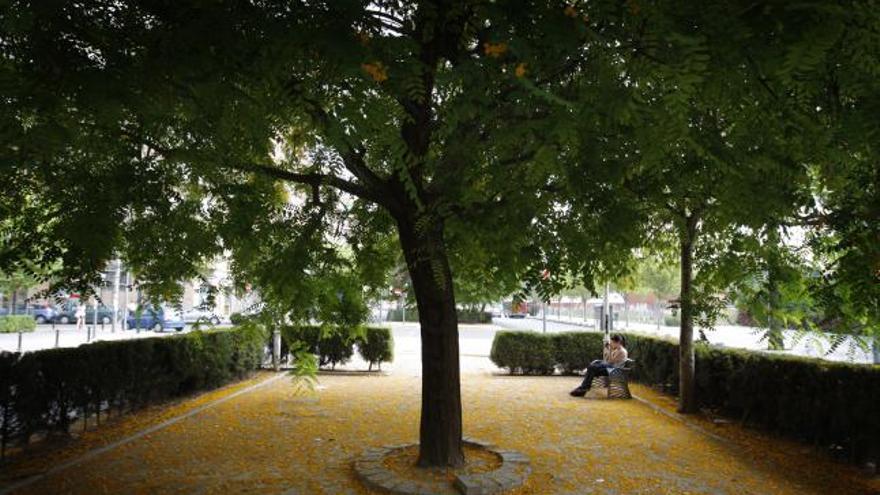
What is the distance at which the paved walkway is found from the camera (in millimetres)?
A: 7067

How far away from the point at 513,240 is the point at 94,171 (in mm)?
4502

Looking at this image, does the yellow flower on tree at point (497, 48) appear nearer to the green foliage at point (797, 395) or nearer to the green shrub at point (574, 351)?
the green foliage at point (797, 395)

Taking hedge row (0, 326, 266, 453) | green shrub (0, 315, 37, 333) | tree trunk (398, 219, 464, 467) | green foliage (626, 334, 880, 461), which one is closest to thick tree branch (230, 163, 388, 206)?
tree trunk (398, 219, 464, 467)

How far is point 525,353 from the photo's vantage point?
60.4ft

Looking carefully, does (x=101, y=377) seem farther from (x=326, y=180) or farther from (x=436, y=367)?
(x=436, y=367)

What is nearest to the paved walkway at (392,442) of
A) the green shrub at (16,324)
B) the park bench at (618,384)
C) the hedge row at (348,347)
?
the park bench at (618,384)

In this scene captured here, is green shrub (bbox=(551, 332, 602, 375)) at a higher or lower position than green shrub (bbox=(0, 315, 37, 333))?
higher

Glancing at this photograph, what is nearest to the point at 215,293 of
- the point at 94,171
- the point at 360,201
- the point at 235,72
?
the point at 360,201

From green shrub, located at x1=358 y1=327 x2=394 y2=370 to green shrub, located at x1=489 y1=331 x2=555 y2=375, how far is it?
3.17 metres

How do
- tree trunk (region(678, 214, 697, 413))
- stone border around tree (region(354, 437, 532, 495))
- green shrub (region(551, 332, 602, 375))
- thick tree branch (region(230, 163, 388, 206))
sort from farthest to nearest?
green shrub (region(551, 332, 602, 375)) → tree trunk (region(678, 214, 697, 413)) → thick tree branch (region(230, 163, 388, 206)) → stone border around tree (region(354, 437, 532, 495))

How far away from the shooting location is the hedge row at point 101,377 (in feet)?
26.5

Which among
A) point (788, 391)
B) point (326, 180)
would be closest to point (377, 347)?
point (788, 391)

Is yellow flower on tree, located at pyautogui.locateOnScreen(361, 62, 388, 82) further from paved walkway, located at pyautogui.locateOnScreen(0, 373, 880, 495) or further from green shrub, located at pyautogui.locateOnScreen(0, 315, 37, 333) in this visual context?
green shrub, located at pyautogui.locateOnScreen(0, 315, 37, 333)

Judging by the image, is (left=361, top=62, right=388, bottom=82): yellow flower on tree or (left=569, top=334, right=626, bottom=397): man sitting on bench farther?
(left=569, top=334, right=626, bottom=397): man sitting on bench
